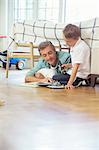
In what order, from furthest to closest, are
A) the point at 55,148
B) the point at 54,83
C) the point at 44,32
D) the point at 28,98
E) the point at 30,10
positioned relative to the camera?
1. the point at 30,10
2. the point at 44,32
3. the point at 54,83
4. the point at 28,98
5. the point at 55,148

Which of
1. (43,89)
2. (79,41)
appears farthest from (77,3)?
(43,89)

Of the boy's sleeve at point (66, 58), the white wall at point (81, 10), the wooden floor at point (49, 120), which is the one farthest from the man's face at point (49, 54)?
the white wall at point (81, 10)

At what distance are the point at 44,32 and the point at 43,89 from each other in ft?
3.48

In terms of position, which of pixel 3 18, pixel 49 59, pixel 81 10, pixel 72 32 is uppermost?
pixel 81 10

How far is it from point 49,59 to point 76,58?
279 mm

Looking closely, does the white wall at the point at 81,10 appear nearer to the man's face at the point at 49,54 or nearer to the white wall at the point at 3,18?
the white wall at the point at 3,18

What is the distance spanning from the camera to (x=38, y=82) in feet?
10.5

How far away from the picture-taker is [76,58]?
3.07 meters

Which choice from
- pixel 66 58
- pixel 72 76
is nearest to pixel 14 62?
pixel 66 58

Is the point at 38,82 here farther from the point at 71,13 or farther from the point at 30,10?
the point at 30,10

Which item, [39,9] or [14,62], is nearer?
[14,62]

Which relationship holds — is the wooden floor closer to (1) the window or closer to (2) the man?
(2) the man

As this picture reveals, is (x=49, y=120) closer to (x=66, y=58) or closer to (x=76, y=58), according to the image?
(x=76, y=58)

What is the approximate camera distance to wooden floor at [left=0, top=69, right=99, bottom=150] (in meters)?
1.32
